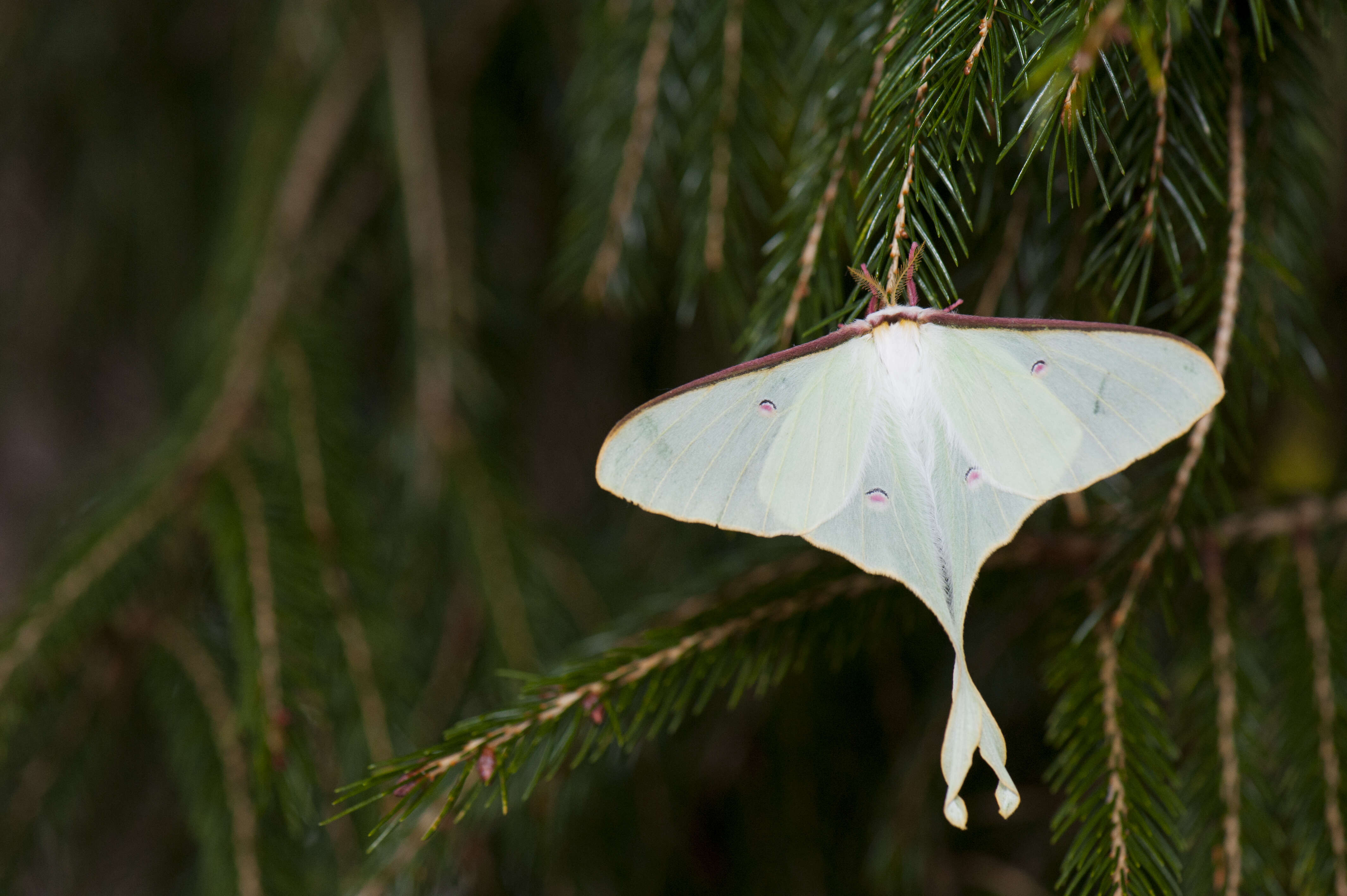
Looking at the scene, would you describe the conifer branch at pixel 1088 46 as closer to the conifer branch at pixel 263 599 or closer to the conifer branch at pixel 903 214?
the conifer branch at pixel 903 214

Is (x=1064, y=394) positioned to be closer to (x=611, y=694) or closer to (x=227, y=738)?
(x=611, y=694)

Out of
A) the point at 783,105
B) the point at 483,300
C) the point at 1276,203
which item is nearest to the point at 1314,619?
the point at 1276,203

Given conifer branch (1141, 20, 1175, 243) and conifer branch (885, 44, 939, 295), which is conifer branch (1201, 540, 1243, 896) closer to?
conifer branch (1141, 20, 1175, 243)

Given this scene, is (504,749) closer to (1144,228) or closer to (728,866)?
(1144,228)

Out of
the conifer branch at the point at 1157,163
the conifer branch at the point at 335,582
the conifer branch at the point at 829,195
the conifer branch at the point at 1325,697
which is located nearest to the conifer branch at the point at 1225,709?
the conifer branch at the point at 1325,697

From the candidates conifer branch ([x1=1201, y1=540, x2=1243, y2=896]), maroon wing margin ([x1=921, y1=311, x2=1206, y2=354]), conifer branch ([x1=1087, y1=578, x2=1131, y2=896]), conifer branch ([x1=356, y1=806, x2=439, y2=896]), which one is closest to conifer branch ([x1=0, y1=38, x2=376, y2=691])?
conifer branch ([x1=356, y1=806, x2=439, y2=896])

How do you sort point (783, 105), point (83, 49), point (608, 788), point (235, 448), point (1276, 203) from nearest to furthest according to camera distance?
1. point (1276, 203)
2. point (783, 105)
3. point (235, 448)
4. point (608, 788)
5. point (83, 49)

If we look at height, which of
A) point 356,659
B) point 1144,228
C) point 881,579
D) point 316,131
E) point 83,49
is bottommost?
point 881,579

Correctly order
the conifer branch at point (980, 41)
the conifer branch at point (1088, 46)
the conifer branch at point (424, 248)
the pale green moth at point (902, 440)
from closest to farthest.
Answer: the conifer branch at point (1088, 46), the conifer branch at point (980, 41), the pale green moth at point (902, 440), the conifer branch at point (424, 248)
